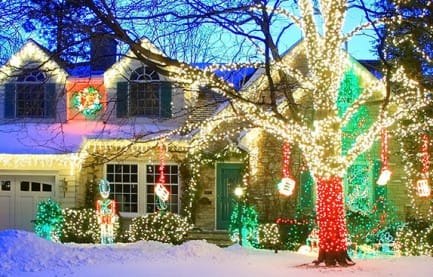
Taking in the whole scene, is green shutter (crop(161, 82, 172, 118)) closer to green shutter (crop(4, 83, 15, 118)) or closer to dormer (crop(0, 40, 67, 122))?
dormer (crop(0, 40, 67, 122))

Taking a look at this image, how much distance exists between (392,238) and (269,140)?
4593mm

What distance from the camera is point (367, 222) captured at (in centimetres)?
1902

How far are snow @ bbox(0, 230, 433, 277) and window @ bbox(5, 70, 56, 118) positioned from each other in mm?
8383

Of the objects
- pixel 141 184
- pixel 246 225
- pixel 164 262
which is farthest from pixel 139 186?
A: pixel 164 262

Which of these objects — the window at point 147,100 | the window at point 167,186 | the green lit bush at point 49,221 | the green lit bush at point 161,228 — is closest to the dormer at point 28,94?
the window at point 147,100

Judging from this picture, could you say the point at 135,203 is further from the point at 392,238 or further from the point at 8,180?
the point at 392,238

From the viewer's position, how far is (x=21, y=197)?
22.0 metres

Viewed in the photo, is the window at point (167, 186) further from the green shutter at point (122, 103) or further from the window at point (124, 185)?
the green shutter at point (122, 103)

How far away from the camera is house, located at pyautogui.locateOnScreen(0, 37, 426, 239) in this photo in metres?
20.0

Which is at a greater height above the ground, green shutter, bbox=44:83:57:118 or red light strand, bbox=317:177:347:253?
green shutter, bbox=44:83:57:118

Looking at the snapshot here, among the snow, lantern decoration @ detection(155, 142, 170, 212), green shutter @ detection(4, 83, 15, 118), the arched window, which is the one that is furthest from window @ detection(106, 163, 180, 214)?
the snow

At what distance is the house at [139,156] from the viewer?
65.8 ft

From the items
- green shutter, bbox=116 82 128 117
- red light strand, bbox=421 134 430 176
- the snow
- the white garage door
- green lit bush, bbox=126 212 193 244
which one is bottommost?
the snow

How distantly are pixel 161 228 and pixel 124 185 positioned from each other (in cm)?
321
